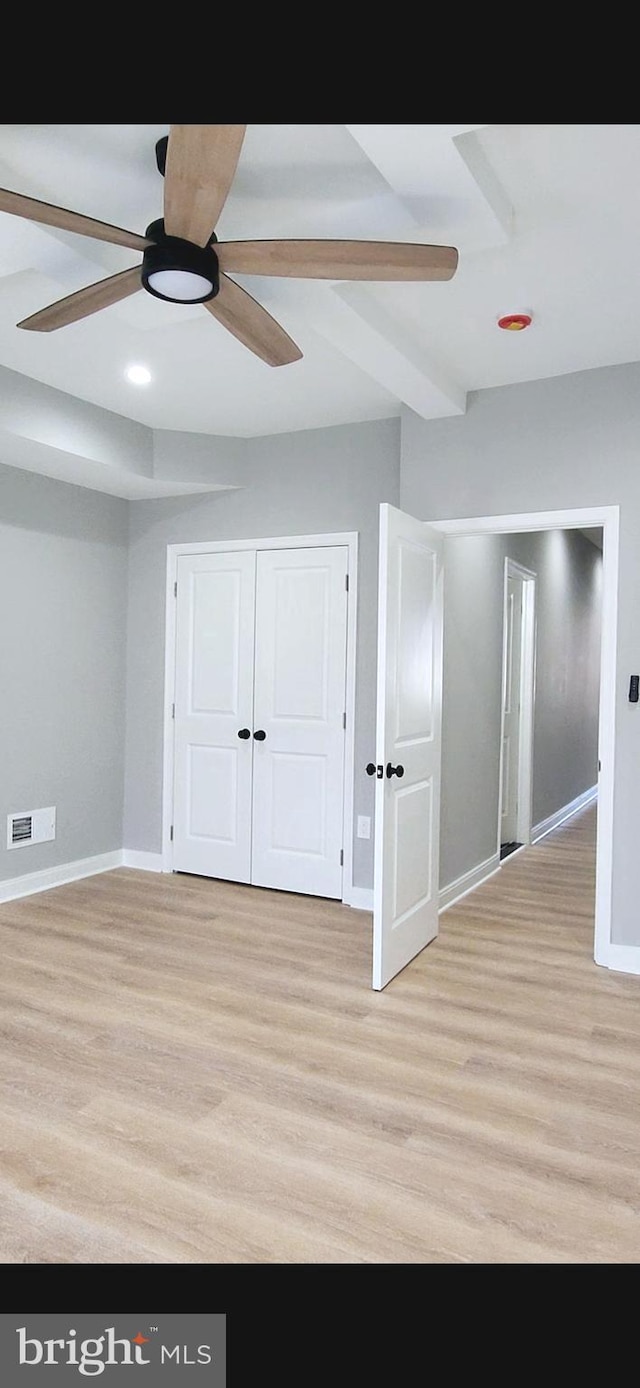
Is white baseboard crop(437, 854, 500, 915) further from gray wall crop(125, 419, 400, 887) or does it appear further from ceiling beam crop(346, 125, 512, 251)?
ceiling beam crop(346, 125, 512, 251)

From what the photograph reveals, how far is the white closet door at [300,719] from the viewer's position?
14.7 feet

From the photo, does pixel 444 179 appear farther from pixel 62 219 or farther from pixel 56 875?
pixel 56 875

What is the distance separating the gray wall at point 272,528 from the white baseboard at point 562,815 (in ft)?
7.98

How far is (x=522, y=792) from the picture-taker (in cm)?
606

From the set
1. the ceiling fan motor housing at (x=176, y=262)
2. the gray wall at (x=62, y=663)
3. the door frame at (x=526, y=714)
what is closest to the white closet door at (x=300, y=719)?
the gray wall at (x=62, y=663)

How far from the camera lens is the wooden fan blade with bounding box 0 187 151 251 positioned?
1728 millimetres

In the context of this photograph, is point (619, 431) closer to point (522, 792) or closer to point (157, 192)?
point (157, 192)

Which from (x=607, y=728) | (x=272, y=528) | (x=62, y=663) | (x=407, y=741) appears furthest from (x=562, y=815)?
(x=62, y=663)

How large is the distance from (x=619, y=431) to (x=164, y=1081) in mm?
3128

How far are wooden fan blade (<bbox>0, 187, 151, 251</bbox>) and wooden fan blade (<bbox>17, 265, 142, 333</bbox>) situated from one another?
0.38ft

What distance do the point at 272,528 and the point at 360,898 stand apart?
2.18 m

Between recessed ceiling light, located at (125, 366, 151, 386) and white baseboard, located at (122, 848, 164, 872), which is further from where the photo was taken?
white baseboard, located at (122, 848, 164, 872)

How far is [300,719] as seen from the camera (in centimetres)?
459

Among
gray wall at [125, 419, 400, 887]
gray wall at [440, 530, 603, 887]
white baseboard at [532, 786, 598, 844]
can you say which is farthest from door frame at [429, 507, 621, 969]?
white baseboard at [532, 786, 598, 844]
